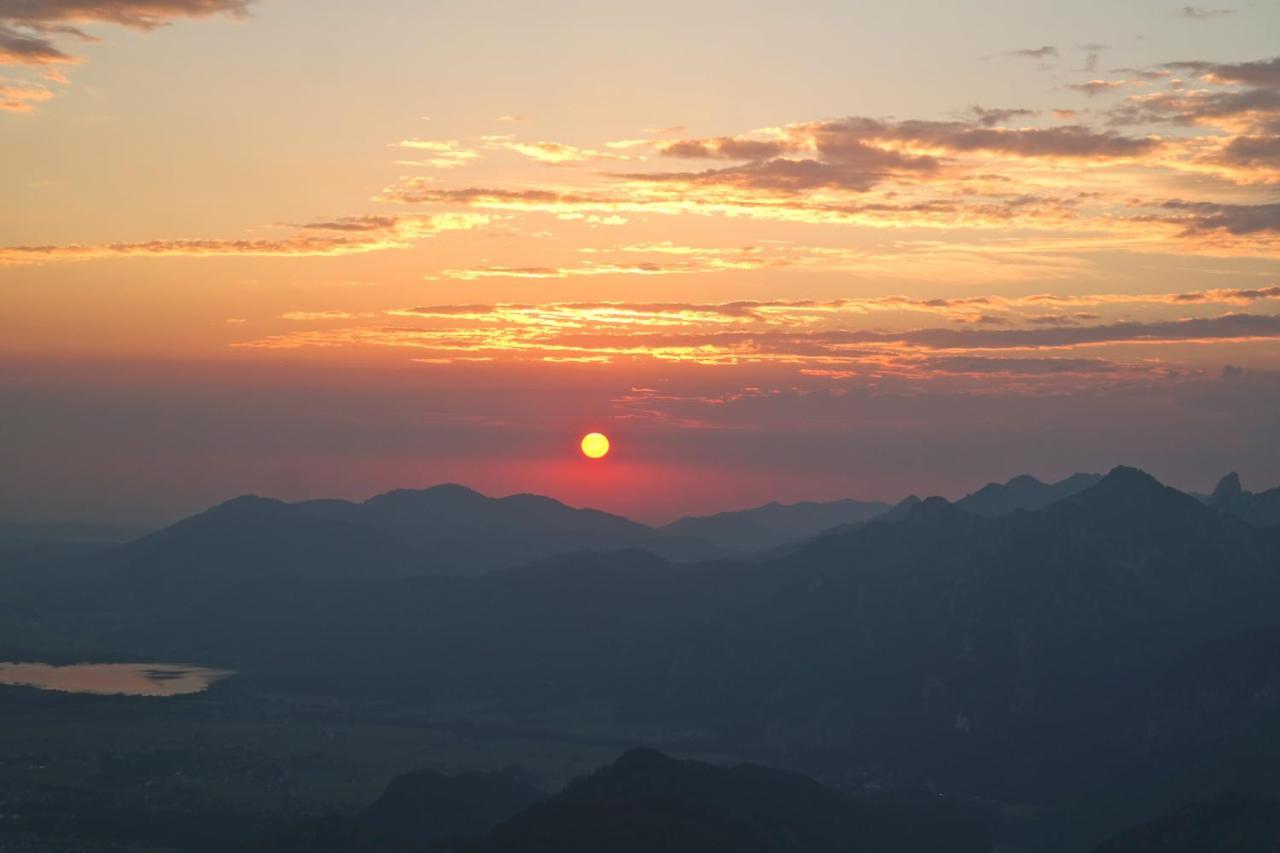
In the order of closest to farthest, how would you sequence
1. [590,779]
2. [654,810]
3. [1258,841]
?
1. [1258,841]
2. [654,810]
3. [590,779]

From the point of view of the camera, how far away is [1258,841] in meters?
162

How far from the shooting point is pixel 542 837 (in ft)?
543

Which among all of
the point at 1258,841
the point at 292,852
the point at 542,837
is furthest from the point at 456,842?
the point at 1258,841

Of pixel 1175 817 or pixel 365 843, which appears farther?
pixel 365 843

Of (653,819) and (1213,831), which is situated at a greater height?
(653,819)

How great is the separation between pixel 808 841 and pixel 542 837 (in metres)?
45.1

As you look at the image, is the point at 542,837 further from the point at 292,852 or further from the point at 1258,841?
the point at 1258,841

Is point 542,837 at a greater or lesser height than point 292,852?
greater

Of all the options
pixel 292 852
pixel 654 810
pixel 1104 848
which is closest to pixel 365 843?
pixel 292 852

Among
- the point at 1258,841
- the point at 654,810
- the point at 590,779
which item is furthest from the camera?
the point at 590,779

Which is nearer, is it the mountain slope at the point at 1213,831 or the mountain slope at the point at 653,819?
the mountain slope at the point at 1213,831

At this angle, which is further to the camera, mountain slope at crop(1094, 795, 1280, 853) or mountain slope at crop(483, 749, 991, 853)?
mountain slope at crop(483, 749, 991, 853)

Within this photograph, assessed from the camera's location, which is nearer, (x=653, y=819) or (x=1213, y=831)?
(x=1213, y=831)

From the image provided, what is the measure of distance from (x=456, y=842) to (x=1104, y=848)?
7720 cm
